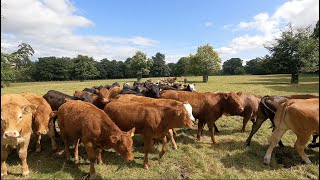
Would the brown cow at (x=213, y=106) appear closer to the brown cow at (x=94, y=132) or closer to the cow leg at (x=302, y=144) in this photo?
the cow leg at (x=302, y=144)

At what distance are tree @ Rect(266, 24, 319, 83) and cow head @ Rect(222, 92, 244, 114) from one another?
28416 millimetres

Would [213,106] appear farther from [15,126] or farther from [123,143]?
[15,126]

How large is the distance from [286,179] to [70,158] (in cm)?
550

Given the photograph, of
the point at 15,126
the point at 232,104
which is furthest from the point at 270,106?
the point at 15,126

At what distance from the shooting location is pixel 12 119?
558cm

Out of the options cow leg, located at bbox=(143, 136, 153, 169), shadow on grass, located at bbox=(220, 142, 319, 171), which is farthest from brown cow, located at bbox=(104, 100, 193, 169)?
shadow on grass, located at bbox=(220, 142, 319, 171)

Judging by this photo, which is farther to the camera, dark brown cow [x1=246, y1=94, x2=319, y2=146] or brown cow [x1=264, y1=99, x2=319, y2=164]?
dark brown cow [x1=246, y1=94, x2=319, y2=146]

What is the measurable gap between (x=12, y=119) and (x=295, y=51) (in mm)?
37535

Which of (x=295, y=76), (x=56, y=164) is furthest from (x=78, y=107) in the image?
(x=295, y=76)

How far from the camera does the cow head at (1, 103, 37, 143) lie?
533 centimetres

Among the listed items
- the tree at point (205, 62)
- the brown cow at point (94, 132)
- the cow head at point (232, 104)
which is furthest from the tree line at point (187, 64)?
the cow head at point (232, 104)

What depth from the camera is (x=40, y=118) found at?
7.41 m

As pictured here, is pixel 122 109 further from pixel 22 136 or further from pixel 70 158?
pixel 22 136

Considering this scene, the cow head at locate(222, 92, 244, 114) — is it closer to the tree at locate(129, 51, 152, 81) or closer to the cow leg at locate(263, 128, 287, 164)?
the cow leg at locate(263, 128, 287, 164)
